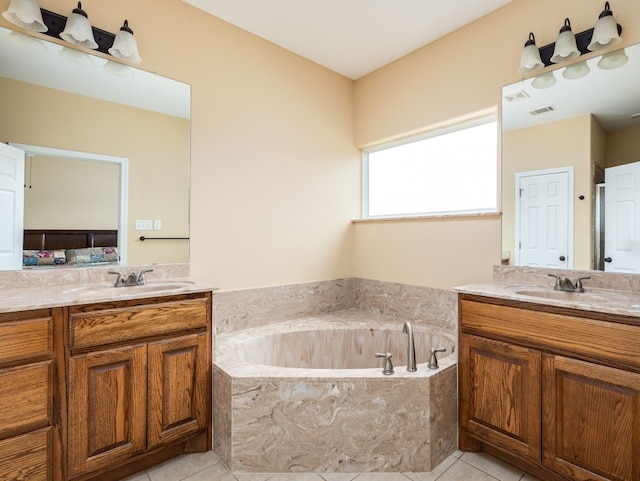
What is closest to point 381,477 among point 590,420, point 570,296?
point 590,420

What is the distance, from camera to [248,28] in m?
2.44

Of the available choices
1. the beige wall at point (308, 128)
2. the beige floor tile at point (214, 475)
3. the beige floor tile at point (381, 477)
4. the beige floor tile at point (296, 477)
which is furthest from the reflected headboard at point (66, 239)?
the beige floor tile at point (381, 477)

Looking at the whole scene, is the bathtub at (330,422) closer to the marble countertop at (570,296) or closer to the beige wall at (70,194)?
the marble countertop at (570,296)

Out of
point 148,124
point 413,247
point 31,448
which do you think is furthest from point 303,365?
point 148,124

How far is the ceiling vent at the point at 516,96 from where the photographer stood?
2.12 m

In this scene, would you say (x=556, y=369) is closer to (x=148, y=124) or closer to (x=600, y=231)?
(x=600, y=231)

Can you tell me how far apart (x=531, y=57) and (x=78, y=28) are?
2.55m

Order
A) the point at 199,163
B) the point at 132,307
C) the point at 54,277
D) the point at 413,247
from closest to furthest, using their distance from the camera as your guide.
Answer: the point at 132,307
the point at 54,277
the point at 199,163
the point at 413,247

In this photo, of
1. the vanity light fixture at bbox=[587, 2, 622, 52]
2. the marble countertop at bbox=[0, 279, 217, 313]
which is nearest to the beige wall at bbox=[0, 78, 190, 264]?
the marble countertop at bbox=[0, 279, 217, 313]

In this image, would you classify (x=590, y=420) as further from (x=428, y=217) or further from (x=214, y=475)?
(x=214, y=475)

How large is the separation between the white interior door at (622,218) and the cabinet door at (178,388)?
7.38 ft

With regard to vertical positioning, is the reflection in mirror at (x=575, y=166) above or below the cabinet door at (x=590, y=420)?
above

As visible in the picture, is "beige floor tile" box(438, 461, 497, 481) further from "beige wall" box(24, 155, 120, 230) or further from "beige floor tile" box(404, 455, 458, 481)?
"beige wall" box(24, 155, 120, 230)

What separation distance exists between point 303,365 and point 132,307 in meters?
1.29
